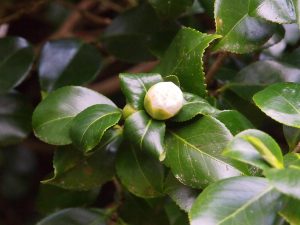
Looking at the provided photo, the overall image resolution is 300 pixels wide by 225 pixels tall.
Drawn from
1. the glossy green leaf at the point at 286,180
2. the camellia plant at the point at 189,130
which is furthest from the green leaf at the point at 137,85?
the glossy green leaf at the point at 286,180

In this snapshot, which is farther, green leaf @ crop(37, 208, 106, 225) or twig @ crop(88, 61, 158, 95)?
twig @ crop(88, 61, 158, 95)

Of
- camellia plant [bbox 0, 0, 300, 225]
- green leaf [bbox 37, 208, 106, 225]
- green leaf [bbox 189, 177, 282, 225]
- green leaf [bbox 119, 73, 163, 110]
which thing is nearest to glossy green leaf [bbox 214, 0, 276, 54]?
camellia plant [bbox 0, 0, 300, 225]

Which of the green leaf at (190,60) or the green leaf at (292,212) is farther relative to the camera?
the green leaf at (190,60)

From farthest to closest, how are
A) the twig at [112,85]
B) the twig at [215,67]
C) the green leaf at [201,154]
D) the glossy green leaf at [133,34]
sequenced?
the twig at [112,85] < the glossy green leaf at [133,34] < the twig at [215,67] < the green leaf at [201,154]

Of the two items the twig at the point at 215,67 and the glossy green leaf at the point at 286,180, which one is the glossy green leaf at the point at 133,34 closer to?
the twig at the point at 215,67

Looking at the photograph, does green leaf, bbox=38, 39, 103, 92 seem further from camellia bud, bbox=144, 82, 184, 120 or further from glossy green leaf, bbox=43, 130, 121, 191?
camellia bud, bbox=144, 82, 184, 120

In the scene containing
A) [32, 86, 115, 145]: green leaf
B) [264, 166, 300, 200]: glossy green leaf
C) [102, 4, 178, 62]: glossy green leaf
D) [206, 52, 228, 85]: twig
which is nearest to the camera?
[264, 166, 300, 200]: glossy green leaf

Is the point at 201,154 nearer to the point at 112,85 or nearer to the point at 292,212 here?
the point at 292,212
